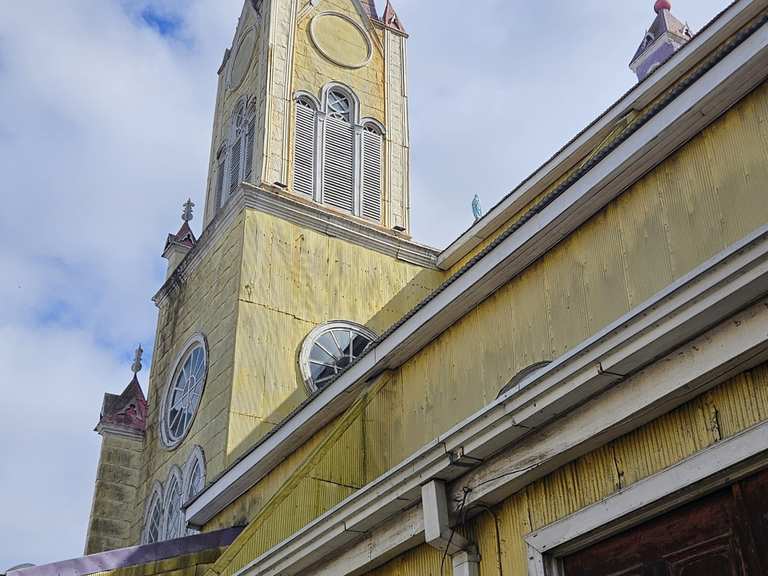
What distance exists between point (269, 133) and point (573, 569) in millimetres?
18254

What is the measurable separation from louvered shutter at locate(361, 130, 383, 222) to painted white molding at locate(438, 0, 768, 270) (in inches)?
119

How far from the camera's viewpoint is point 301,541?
11086 millimetres

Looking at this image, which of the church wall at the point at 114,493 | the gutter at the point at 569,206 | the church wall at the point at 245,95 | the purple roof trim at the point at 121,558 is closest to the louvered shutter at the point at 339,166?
the church wall at the point at 245,95

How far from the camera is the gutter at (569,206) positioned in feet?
31.6

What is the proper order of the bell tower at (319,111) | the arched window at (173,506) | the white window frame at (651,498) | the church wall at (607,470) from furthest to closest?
1. the bell tower at (319,111)
2. the arched window at (173,506)
3. the church wall at (607,470)
4. the white window frame at (651,498)

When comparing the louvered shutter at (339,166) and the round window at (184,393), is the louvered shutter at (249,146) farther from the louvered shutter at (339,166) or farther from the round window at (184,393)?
the round window at (184,393)

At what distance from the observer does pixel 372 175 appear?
26578 millimetres

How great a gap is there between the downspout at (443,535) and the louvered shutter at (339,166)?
1615 centimetres

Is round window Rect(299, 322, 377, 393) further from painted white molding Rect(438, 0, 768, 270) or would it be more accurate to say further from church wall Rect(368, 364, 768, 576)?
church wall Rect(368, 364, 768, 576)

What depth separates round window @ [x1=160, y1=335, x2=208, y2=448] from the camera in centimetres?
2255

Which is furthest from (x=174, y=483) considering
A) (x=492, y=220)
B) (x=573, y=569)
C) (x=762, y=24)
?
(x=762, y=24)

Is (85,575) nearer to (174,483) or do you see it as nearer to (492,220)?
(174,483)

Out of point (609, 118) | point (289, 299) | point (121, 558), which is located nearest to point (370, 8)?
point (289, 299)

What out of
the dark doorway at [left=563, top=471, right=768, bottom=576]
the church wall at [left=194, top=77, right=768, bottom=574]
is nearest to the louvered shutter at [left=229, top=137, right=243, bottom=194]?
the church wall at [left=194, top=77, right=768, bottom=574]
